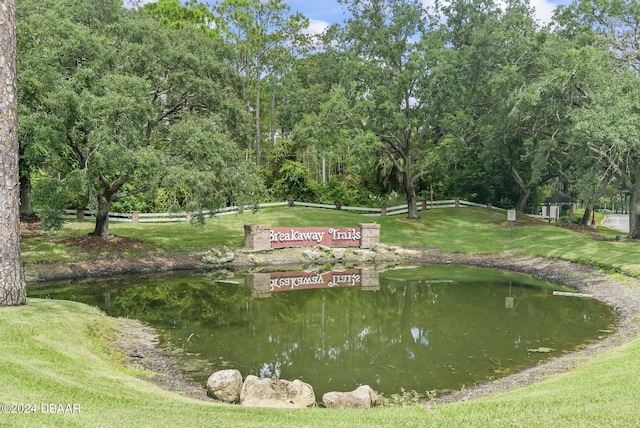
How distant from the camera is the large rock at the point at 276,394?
25.7ft

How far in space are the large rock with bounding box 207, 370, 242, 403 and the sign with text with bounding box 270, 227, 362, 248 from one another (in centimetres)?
1668

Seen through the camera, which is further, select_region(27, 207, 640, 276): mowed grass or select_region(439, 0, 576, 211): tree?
select_region(439, 0, 576, 211): tree

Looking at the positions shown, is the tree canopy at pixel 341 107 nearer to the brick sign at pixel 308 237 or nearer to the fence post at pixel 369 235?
the brick sign at pixel 308 237

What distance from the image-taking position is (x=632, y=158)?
82.0 ft

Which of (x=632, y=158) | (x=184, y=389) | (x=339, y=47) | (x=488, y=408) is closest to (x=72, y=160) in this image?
(x=184, y=389)

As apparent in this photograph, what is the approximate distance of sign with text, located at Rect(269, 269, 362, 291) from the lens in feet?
63.8

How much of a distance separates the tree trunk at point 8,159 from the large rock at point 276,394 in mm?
6398

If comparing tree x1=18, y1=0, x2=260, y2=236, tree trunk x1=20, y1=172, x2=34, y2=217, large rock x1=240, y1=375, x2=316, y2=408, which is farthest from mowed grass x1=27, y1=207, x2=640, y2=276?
large rock x1=240, y1=375, x2=316, y2=408

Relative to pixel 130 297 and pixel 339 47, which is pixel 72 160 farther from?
pixel 339 47

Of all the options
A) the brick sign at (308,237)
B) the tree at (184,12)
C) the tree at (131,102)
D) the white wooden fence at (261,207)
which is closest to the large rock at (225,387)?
the tree at (131,102)

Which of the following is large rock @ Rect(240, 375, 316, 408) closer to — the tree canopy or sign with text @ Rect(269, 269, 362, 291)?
sign with text @ Rect(269, 269, 362, 291)

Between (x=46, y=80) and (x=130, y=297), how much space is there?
9399mm

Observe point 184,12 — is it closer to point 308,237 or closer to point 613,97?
point 308,237

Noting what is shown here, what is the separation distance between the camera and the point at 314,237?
86.5 feet
